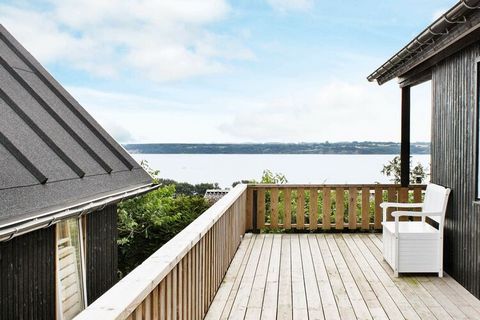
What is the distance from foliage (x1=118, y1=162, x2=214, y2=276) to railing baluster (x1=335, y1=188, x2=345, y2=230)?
195 inches

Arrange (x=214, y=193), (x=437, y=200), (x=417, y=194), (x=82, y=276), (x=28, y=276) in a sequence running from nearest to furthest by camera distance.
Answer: (x=28, y=276)
(x=82, y=276)
(x=437, y=200)
(x=417, y=194)
(x=214, y=193)

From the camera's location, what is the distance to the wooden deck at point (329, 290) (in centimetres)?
431

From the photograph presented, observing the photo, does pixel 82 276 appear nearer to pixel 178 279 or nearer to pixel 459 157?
pixel 178 279

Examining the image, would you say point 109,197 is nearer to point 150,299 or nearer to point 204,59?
point 150,299

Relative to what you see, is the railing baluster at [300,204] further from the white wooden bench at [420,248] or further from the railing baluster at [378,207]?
the white wooden bench at [420,248]

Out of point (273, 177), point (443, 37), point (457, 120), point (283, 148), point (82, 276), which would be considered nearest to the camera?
point (82, 276)

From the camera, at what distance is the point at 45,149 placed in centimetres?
432

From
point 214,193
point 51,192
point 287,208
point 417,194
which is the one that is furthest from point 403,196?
point 214,193

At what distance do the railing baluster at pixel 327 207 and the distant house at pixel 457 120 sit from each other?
83.2 inches

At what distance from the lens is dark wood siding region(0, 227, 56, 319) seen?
130 inches

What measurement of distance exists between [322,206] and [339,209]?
286 millimetres

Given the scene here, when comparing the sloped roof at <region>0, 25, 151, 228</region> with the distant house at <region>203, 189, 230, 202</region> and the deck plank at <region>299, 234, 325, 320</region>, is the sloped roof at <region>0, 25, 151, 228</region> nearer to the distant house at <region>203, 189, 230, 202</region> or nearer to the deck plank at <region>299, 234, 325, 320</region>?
the deck plank at <region>299, 234, 325, 320</region>

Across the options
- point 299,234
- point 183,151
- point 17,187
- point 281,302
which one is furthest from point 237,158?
point 17,187

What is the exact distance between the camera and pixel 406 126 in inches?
303
